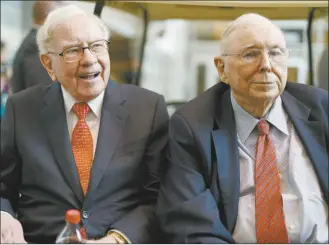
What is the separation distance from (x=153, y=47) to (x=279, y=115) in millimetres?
1727

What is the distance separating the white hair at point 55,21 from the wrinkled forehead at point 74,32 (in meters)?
0.01

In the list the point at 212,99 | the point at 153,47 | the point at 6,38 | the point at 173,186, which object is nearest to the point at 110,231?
the point at 173,186

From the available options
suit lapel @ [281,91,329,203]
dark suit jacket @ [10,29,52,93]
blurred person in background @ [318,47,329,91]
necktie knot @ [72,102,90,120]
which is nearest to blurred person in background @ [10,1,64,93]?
dark suit jacket @ [10,29,52,93]

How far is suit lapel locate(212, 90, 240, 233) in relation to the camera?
163 centimetres

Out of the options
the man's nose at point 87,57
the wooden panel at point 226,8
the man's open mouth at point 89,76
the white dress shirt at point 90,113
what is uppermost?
the wooden panel at point 226,8

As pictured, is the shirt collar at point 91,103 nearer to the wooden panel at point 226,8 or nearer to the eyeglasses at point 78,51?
the eyeglasses at point 78,51

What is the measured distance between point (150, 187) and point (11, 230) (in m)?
0.49

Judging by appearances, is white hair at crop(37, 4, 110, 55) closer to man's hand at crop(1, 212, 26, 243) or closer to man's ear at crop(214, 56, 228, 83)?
man's ear at crop(214, 56, 228, 83)

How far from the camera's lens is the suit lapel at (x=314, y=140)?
1.62 metres

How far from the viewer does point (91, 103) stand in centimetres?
182

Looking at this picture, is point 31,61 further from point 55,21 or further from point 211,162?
point 211,162

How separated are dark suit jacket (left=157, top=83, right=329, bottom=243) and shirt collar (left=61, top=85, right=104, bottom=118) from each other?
29 cm

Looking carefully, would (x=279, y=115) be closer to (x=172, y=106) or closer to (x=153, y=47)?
(x=172, y=106)

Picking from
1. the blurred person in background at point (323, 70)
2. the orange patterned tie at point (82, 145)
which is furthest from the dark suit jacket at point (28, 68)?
the blurred person in background at point (323, 70)
